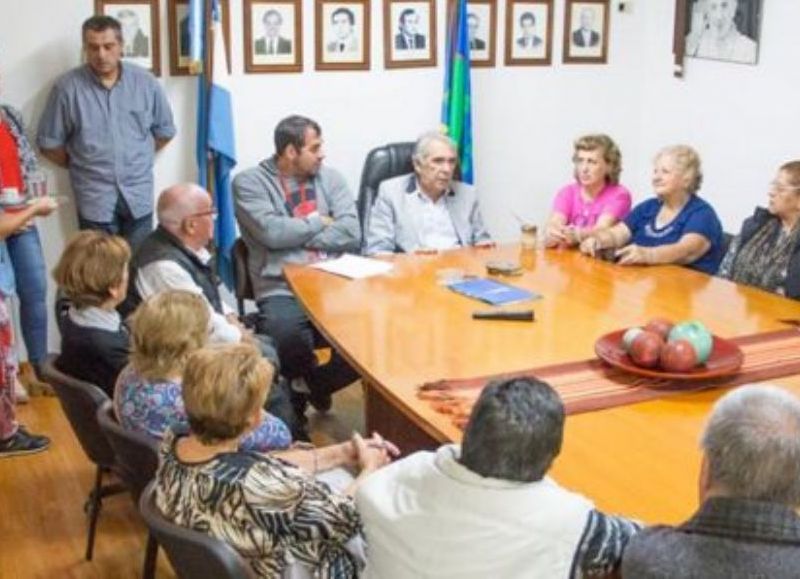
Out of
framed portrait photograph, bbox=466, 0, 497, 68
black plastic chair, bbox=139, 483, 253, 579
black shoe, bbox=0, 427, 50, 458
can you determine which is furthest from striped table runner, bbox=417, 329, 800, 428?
framed portrait photograph, bbox=466, 0, 497, 68

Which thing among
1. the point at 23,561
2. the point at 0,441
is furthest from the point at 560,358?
the point at 0,441

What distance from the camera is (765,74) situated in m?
5.18

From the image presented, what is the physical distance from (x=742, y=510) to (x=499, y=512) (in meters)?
0.37

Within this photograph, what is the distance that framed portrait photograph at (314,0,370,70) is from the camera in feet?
16.9

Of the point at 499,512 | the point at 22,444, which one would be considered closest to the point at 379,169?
the point at 22,444

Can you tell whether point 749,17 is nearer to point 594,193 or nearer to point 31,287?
point 594,193

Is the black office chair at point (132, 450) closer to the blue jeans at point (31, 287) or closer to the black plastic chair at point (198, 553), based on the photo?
the black plastic chair at point (198, 553)

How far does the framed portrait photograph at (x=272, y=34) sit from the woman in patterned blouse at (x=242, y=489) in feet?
10.5

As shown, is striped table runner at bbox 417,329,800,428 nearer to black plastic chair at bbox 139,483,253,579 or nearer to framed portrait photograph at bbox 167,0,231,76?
black plastic chair at bbox 139,483,253,579

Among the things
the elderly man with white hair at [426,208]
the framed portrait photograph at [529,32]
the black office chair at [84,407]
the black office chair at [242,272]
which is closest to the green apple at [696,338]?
the black office chair at [84,407]

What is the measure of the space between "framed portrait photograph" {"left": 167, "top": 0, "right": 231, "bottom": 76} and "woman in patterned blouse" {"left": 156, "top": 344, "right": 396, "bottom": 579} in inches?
122

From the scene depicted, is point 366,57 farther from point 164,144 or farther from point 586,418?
point 586,418

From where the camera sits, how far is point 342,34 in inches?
205

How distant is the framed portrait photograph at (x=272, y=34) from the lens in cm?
503
